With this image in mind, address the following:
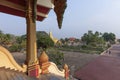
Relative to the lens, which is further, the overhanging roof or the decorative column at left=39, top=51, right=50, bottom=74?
the decorative column at left=39, top=51, right=50, bottom=74

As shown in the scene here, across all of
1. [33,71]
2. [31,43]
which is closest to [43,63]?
[33,71]

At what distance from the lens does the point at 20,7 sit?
15.7 feet

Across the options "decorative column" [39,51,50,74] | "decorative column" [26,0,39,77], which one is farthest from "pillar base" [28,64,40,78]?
"decorative column" [39,51,50,74]

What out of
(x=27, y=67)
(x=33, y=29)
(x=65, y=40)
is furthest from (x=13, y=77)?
(x=65, y=40)

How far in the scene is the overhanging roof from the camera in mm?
4556

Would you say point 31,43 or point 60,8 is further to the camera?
point 31,43

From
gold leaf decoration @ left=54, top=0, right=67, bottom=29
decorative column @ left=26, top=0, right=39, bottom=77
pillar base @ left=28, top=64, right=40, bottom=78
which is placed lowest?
pillar base @ left=28, top=64, right=40, bottom=78

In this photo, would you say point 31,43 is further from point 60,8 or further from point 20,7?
point 60,8

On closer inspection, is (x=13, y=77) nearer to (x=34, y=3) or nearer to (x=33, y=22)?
(x=33, y=22)

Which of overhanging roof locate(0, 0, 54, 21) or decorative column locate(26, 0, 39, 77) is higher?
overhanging roof locate(0, 0, 54, 21)

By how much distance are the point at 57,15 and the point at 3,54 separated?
1.30 metres

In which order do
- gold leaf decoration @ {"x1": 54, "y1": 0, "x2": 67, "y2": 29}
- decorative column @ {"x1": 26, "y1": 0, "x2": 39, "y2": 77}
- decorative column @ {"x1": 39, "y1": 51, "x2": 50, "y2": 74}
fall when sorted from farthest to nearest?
decorative column @ {"x1": 39, "y1": 51, "x2": 50, "y2": 74} → decorative column @ {"x1": 26, "y1": 0, "x2": 39, "y2": 77} → gold leaf decoration @ {"x1": 54, "y1": 0, "x2": 67, "y2": 29}

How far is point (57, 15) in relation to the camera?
4.42 m

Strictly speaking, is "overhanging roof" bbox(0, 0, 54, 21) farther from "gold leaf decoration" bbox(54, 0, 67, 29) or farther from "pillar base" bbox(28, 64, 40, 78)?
"pillar base" bbox(28, 64, 40, 78)
